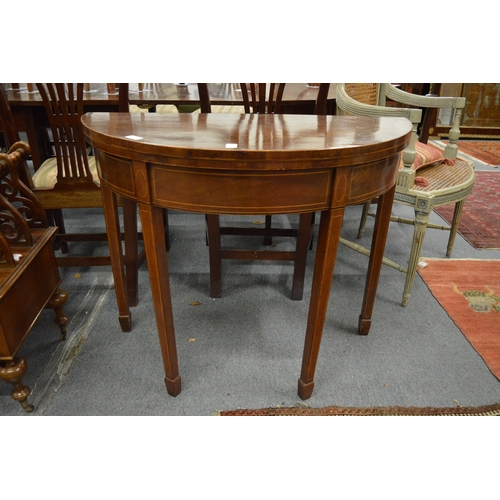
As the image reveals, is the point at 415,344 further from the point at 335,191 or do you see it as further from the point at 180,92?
the point at 180,92

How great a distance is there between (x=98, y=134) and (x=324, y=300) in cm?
86

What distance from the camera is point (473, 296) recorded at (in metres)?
2.15

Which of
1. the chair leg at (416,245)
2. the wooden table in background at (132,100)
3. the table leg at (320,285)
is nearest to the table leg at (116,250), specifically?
the table leg at (320,285)

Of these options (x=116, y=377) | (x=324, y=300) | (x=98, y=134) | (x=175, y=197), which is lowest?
(x=116, y=377)

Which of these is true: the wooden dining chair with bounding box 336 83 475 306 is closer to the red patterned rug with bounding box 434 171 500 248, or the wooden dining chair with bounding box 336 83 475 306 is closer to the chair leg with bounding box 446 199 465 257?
the chair leg with bounding box 446 199 465 257

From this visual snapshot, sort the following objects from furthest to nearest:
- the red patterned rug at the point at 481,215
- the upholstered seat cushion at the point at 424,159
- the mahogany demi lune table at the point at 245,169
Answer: the red patterned rug at the point at 481,215 < the upholstered seat cushion at the point at 424,159 < the mahogany demi lune table at the point at 245,169

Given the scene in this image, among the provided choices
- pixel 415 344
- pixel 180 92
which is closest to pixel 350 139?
pixel 415 344

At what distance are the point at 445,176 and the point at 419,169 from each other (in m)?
0.14

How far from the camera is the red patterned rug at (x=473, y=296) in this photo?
1.83 meters

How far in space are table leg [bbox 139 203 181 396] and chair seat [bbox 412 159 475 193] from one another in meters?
1.23

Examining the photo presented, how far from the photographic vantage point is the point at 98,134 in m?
1.19

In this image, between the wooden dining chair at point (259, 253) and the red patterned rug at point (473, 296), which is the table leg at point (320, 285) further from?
the red patterned rug at point (473, 296)

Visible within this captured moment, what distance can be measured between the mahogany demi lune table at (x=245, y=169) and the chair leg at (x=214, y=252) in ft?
2.02

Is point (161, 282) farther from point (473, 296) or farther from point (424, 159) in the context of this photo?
point (473, 296)
